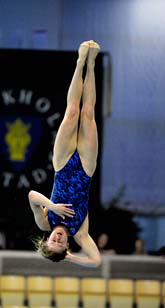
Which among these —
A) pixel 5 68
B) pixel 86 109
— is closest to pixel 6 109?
pixel 5 68

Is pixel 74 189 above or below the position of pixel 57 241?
above

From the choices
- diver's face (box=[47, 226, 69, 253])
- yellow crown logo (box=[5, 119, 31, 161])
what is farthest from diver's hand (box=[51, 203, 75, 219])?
yellow crown logo (box=[5, 119, 31, 161])

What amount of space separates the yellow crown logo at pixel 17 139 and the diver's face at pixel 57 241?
459cm

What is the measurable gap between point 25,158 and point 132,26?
90.9 inches

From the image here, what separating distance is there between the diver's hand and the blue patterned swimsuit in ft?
0.40

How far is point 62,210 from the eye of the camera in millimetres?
5016

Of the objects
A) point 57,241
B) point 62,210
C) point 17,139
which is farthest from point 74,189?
point 17,139

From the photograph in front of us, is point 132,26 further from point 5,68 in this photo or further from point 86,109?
point 86,109

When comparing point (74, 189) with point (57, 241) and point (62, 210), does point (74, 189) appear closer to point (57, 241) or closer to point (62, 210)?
point (62, 210)

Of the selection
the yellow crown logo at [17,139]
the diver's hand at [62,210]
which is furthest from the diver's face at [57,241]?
the yellow crown logo at [17,139]

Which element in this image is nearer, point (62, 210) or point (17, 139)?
point (62, 210)

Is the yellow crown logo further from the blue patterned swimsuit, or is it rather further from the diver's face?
the diver's face

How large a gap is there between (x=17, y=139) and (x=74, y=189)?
4342 mm

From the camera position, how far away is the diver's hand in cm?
497
